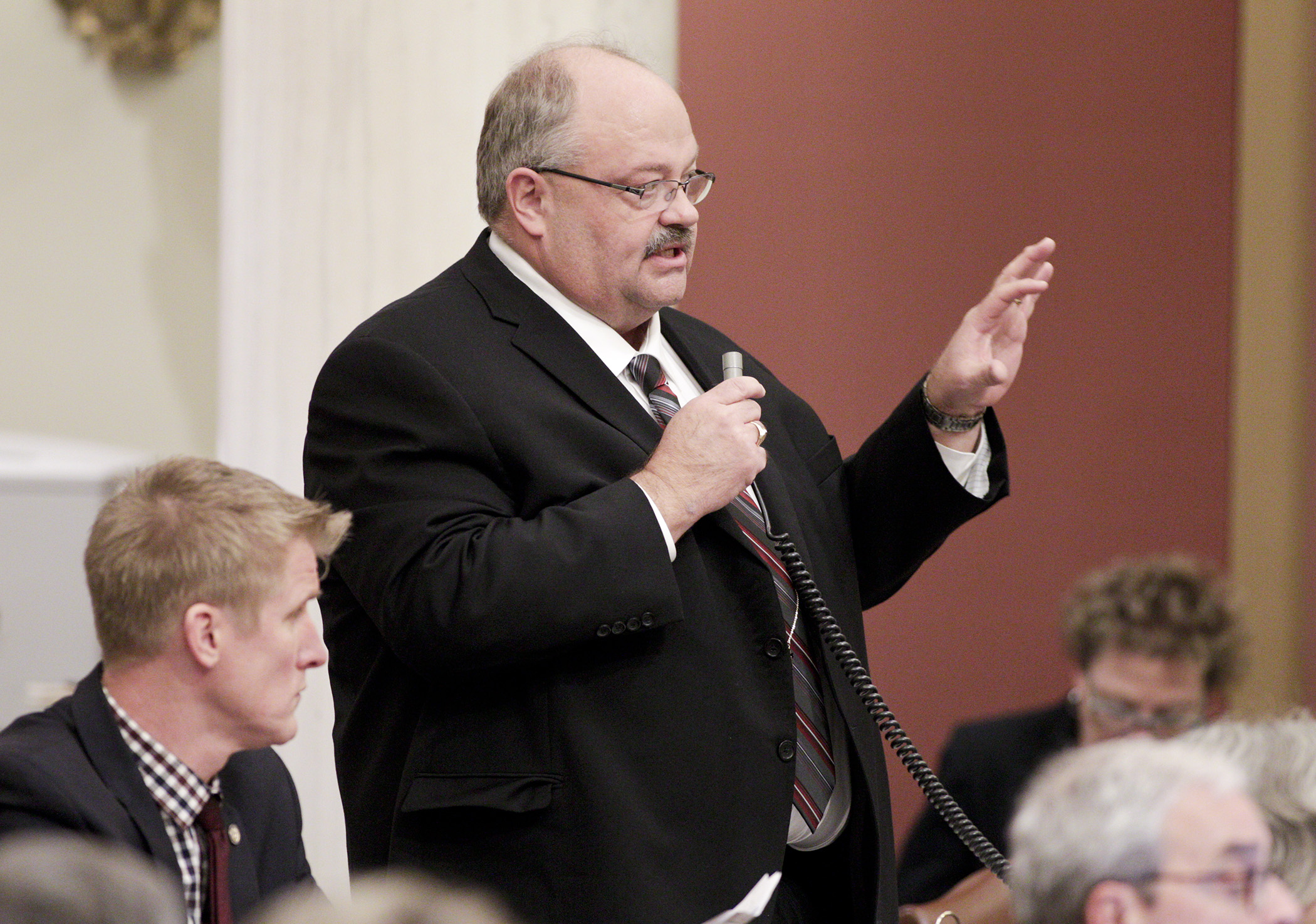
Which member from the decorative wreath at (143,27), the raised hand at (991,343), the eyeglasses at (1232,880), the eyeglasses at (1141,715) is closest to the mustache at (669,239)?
the raised hand at (991,343)

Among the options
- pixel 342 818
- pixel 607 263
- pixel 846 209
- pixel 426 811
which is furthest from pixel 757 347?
pixel 426 811

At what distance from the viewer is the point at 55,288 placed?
412cm

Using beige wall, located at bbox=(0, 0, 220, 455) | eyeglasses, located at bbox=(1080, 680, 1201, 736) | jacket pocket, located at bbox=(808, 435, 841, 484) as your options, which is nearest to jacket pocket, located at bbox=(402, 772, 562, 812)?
jacket pocket, located at bbox=(808, 435, 841, 484)

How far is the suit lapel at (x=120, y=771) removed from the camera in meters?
1.81

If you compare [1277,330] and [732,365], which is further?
[1277,330]

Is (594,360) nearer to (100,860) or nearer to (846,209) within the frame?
(100,860)

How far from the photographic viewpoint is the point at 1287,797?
170 cm

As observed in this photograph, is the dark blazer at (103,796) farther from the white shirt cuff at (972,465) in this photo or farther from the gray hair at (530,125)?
the white shirt cuff at (972,465)

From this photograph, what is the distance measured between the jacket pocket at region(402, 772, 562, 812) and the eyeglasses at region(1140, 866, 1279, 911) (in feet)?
2.89

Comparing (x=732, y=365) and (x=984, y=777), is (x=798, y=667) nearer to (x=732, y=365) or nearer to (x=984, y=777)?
(x=732, y=365)

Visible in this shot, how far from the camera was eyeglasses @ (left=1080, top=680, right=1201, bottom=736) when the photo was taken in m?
3.28

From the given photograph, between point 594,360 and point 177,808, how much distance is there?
29.2 inches

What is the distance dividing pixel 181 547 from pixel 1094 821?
3.43ft

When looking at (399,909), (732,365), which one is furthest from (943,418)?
(399,909)
